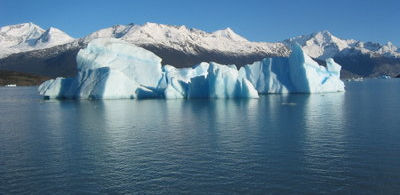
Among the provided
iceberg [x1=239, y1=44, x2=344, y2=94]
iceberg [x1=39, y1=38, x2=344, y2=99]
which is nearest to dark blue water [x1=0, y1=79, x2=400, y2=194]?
iceberg [x1=39, y1=38, x2=344, y2=99]

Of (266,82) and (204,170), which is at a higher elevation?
(266,82)

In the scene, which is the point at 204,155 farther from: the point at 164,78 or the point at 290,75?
the point at 290,75

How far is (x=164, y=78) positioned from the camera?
50.9m

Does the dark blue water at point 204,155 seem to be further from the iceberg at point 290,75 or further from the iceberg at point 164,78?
the iceberg at point 290,75

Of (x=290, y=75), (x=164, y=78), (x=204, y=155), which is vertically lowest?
(x=204, y=155)

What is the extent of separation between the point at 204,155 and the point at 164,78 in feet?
113

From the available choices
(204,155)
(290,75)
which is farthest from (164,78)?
(204,155)

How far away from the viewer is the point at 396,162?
15.3m

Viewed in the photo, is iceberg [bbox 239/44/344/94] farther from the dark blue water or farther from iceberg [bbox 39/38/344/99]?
the dark blue water

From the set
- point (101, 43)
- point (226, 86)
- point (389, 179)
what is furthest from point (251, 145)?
point (101, 43)

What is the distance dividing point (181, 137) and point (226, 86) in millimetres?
26840

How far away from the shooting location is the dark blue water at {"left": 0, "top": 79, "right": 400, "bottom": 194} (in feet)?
43.0

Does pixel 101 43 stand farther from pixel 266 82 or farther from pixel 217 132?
pixel 217 132

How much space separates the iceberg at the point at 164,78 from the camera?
155 feet
